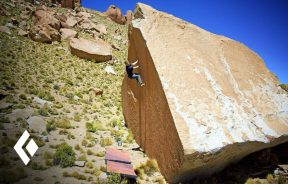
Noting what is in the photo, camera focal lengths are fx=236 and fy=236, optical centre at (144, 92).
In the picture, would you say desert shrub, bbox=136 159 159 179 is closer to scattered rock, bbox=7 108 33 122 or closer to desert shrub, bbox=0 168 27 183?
desert shrub, bbox=0 168 27 183

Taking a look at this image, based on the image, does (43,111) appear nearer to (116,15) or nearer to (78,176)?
(78,176)

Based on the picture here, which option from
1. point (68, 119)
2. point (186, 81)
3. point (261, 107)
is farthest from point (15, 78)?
point (261, 107)

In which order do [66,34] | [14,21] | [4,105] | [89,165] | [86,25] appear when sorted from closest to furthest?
[89,165] → [4,105] → [14,21] → [66,34] → [86,25]

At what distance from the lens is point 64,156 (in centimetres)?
858

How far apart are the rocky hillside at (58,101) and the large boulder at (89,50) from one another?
107 millimetres

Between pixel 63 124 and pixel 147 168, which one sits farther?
pixel 63 124

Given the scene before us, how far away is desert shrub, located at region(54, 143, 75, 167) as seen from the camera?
831cm

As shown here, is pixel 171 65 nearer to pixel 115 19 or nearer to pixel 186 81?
pixel 186 81

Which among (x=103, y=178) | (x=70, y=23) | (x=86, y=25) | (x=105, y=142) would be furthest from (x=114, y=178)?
(x=86, y=25)

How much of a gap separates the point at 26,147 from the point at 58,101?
20.6 ft

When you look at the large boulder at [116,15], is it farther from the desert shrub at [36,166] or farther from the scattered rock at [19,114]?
the desert shrub at [36,166]

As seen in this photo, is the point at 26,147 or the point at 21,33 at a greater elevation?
the point at 21,33

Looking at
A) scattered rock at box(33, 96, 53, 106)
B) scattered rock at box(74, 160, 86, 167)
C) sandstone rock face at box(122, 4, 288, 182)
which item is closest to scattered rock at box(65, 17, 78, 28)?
scattered rock at box(33, 96, 53, 106)

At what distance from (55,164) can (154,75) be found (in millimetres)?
4755
